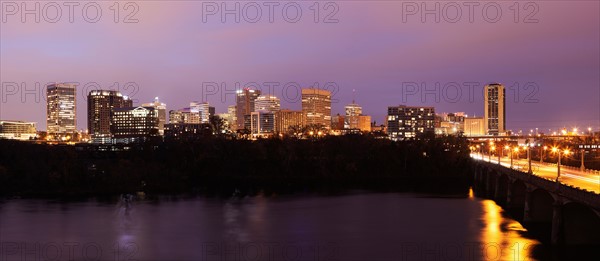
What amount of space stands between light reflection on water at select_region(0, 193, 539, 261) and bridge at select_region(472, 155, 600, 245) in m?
1.72

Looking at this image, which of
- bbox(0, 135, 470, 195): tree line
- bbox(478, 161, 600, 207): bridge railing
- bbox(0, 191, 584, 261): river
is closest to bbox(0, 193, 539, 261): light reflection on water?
bbox(0, 191, 584, 261): river

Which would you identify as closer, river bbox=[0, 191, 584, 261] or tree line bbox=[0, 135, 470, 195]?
river bbox=[0, 191, 584, 261]

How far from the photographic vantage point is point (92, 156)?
5340 inches

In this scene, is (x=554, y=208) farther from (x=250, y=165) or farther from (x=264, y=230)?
(x=250, y=165)

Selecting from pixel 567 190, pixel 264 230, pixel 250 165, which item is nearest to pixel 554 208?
pixel 567 190

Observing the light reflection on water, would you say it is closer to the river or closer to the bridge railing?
the river

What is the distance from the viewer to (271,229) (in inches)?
2263

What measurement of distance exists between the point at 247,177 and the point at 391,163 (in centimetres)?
2833

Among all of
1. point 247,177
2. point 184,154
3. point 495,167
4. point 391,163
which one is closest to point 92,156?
point 184,154

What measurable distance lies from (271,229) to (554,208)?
84.3ft

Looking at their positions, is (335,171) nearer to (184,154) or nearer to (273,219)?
(184,154)

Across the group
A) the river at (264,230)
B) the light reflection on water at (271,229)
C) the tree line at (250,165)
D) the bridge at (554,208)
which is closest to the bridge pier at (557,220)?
the bridge at (554,208)

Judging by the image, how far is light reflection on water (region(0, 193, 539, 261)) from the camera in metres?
46.6

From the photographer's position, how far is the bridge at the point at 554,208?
39.0 metres
